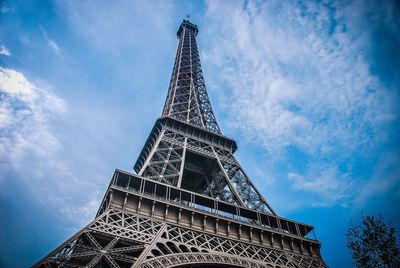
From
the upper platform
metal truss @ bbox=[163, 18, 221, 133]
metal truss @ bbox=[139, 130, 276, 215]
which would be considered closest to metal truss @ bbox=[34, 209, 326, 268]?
metal truss @ bbox=[139, 130, 276, 215]

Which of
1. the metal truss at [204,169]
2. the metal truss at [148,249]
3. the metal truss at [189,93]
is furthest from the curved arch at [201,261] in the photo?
the metal truss at [189,93]

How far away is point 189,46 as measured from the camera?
5041 centimetres

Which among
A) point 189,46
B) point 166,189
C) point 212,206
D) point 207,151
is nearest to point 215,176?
point 207,151

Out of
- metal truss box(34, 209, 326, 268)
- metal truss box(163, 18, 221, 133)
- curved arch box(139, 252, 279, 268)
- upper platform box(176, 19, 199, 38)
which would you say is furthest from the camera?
upper platform box(176, 19, 199, 38)

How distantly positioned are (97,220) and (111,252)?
2011 mm

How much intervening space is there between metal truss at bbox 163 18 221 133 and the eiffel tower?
3656 millimetres

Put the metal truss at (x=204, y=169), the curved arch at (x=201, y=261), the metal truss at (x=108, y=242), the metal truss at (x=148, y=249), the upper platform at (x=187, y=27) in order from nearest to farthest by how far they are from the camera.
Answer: the metal truss at (x=108, y=242) < the metal truss at (x=148, y=249) < the curved arch at (x=201, y=261) < the metal truss at (x=204, y=169) < the upper platform at (x=187, y=27)

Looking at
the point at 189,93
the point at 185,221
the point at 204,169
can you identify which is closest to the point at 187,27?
the point at 189,93

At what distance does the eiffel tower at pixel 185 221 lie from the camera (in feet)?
46.7

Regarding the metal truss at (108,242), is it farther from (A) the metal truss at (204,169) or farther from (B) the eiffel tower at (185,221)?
(A) the metal truss at (204,169)

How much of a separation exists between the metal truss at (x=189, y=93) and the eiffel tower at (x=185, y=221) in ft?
12.0

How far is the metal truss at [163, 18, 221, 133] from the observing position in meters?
34.1

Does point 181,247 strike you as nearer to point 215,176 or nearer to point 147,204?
point 147,204

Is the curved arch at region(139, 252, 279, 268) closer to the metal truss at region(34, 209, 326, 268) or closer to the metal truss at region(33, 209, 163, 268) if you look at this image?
the metal truss at region(34, 209, 326, 268)
